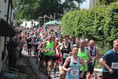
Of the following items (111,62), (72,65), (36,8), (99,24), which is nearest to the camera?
(111,62)

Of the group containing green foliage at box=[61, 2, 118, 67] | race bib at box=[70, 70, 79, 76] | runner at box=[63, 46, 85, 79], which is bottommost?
race bib at box=[70, 70, 79, 76]

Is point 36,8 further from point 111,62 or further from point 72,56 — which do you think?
point 111,62

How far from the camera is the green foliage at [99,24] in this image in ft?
37.8

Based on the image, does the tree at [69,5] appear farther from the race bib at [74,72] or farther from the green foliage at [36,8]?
the race bib at [74,72]

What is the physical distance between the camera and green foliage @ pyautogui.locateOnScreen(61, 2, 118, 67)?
37.8 ft

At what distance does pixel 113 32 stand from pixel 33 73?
3998 mm

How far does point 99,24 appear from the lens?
12820 mm

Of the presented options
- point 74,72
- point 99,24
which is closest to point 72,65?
point 74,72

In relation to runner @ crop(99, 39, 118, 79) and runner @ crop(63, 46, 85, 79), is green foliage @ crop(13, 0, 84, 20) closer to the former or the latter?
runner @ crop(63, 46, 85, 79)

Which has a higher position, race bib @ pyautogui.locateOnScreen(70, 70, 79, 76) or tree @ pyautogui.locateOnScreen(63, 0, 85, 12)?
tree @ pyautogui.locateOnScreen(63, 0, 85, 12)

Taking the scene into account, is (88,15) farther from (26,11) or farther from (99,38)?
(26,11)

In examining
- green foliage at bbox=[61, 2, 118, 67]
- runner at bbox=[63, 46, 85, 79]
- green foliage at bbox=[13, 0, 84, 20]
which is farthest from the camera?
green foliage at bbox=[13, 0, 84, 20]

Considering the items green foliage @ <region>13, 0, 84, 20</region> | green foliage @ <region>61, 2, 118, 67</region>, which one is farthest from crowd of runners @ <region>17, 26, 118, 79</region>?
green foliage @ <region>13, 0, 84, 20</region>

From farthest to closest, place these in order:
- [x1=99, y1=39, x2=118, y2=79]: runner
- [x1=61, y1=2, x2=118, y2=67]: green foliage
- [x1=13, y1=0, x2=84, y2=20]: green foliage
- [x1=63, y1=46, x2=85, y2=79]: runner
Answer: [x1=13, y1=0, x2=84, y2=20]: green foliage, [x1=61, y1=2, x2=118, y2=67]: green foliage, [x1=63, y1=46, x2=85, y2=79]: runner, [x1=99, y1=39, x2=118, y2=79]: runner
